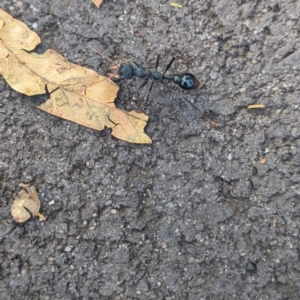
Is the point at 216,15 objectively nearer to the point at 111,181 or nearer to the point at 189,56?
the point at 189,56

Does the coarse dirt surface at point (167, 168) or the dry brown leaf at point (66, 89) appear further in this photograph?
the dry brown leaf at point (66, 89)

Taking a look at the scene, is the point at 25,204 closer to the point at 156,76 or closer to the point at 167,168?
the point at 167,168

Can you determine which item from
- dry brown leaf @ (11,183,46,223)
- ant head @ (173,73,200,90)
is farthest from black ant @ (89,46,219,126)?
dry brown leaf @ (11,183,46,223)

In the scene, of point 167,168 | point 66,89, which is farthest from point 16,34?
point 167,168

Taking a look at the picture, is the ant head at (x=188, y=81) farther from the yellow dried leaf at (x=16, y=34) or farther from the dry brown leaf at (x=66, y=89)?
the yellow dried leaf at (x=16, y=34)

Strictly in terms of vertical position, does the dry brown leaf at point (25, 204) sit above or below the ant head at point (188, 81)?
below

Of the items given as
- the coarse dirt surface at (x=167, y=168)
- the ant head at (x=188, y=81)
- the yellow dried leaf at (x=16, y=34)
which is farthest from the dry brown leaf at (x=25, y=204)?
the ant head at (x=188, y=81)
